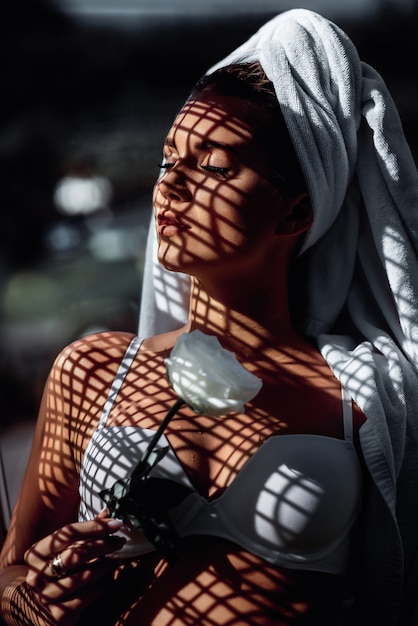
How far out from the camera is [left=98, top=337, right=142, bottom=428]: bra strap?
825 millimetres

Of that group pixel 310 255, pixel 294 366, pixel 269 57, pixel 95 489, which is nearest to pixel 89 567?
pixel 95 489

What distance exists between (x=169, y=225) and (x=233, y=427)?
236 mm

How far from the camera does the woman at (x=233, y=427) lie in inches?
29.6

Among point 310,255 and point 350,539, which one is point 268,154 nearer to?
point 310,255

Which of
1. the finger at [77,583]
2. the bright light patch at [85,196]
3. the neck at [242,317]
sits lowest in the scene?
the bright light patch at [85,196]

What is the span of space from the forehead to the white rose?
0.25m

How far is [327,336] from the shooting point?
924 mm

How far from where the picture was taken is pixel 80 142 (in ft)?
12.5

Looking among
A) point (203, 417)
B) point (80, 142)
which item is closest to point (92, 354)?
point (203, 417)

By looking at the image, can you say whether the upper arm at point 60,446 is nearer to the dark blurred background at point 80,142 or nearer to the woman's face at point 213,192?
the woman's face at point 213,192

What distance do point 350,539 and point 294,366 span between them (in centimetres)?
21

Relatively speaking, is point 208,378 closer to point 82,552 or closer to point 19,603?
point 82,552

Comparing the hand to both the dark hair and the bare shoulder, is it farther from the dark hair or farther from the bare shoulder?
the dark hair

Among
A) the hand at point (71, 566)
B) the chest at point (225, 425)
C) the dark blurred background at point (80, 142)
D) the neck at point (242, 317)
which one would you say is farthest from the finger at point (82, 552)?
the dark blurred background at point (80, 142)
